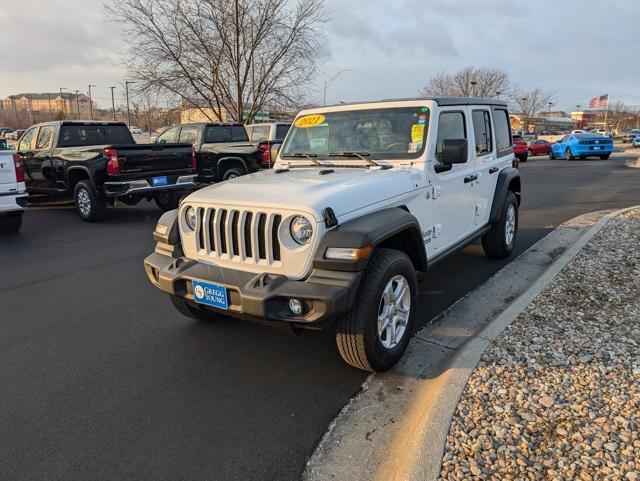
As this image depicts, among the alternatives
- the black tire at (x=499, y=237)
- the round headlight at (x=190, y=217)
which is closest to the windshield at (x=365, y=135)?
the round headlight at (x=190, y=217)

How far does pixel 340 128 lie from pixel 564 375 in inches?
111

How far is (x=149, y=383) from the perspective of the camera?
339 centimetres

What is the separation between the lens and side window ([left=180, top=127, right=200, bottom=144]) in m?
12.5

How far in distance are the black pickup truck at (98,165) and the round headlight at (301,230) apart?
6789mm

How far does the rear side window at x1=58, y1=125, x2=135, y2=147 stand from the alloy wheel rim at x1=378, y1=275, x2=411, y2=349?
8.72 meters

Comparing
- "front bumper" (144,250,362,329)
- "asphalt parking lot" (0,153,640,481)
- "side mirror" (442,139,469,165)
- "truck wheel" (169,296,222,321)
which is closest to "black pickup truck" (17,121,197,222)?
"asphalt parking lot" (0,153,640,481)

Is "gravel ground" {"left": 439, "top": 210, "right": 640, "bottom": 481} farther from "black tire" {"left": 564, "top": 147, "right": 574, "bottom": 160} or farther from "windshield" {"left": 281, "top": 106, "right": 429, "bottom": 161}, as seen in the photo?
"black tire" {"left": 564, "top": 147, "right": 574, "bottom": 160}

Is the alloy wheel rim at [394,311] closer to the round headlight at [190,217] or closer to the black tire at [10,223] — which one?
the round headlight at [190,217]

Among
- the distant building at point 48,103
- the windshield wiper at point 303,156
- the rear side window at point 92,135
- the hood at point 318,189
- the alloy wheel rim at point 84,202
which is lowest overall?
the alloy wheel rim at point 84,202

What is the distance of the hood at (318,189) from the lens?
3.16 metres

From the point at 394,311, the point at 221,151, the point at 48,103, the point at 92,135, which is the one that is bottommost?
the point at 394,311

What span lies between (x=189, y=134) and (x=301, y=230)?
34.3 feet

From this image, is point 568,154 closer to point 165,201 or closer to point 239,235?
point 165,201

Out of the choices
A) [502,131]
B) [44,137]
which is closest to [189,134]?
[44,137]
